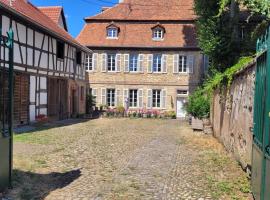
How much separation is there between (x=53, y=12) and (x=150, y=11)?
10324 millimetres

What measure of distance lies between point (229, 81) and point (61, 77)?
1415cm

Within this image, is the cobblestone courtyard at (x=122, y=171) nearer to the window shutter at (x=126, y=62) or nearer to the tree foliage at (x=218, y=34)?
the tree foliage at (x=218, y=34)

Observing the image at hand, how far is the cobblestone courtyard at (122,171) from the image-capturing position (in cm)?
711

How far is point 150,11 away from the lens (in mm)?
37156

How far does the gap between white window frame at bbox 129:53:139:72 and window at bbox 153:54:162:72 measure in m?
1.42

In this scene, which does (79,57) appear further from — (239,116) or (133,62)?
(239,116)

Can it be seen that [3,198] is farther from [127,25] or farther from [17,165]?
[127,25]

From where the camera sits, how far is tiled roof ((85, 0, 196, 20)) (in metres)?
36.2

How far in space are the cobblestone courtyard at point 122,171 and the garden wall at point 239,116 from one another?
38cm

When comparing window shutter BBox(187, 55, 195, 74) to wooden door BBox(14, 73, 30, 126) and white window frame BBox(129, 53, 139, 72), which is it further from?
wooden door BBox(14, 73, 30, 126)

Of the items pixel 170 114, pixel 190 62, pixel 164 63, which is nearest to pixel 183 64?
pixel 190 62

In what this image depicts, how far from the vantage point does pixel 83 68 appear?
3169 centimetres

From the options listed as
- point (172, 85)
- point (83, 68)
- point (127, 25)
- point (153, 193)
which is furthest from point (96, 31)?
point (153, 193)

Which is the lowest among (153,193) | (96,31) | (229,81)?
(153,193)
